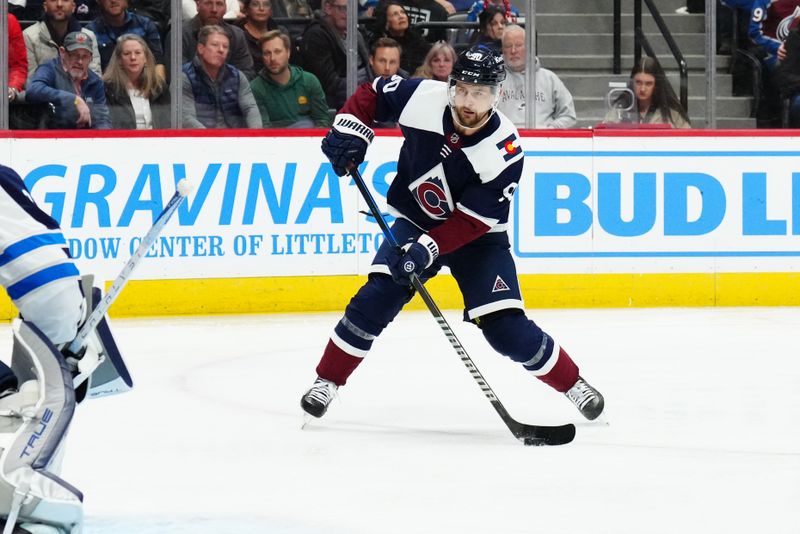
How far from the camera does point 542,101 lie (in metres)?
6.42

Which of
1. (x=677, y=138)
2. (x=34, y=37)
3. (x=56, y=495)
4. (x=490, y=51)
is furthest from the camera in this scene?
(x=677, y=138)

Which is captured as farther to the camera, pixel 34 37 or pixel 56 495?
pixel 34 37

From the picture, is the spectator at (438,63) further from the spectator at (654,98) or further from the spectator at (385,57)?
the spectator at (654,98)

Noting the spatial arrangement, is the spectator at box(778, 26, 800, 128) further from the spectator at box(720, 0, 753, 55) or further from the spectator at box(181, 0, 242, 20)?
the spectator at box(181, 0, 242, 20)

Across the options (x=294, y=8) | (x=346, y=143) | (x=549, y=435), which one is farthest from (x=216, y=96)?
(x=549, y=435)

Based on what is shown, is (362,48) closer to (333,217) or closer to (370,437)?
(333,217)

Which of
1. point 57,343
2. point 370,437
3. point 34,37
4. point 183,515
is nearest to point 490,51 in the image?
point 370,437

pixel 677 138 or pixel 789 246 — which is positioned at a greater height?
pixel 677 138

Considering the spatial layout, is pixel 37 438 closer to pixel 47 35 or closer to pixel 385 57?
pixel 47 35

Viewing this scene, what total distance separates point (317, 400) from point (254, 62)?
298 cm

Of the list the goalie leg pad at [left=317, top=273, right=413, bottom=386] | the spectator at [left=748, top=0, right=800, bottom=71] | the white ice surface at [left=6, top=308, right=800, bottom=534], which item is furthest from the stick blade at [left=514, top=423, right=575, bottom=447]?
the spectator at [left=748, top=0, right=800, bottom=71]

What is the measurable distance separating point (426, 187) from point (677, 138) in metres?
3.11

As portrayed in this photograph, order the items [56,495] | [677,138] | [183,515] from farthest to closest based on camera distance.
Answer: [677,138] < [183,515] < [56,495]

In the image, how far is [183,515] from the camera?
261 centimetres
